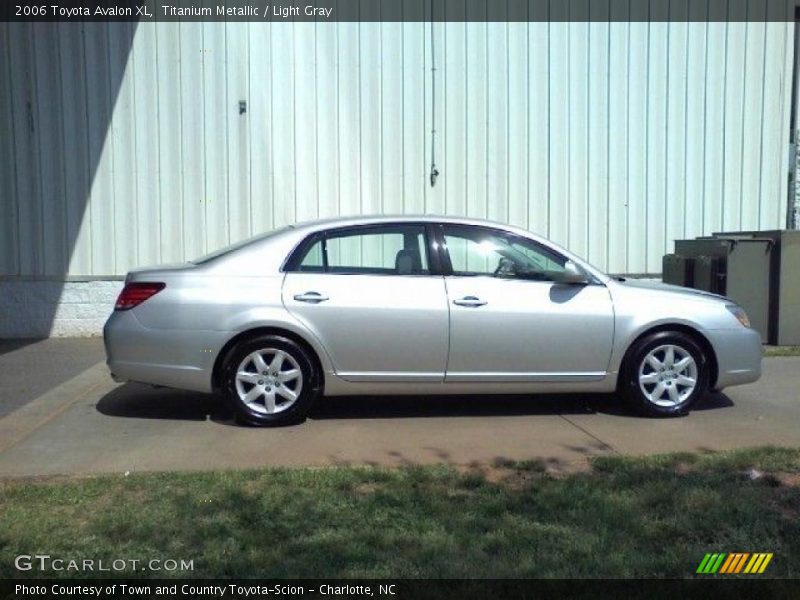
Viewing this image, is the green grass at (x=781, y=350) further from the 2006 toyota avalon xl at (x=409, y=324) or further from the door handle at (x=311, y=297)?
the door handle at (x=311, y=297)

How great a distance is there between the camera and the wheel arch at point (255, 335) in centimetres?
659

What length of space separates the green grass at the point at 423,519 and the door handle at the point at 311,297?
1.49 m

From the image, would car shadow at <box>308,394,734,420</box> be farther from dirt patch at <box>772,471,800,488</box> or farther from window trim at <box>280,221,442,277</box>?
dirt patch at <box>772,471,800,488</box>

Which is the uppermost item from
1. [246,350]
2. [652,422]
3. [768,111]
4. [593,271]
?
[768,111]

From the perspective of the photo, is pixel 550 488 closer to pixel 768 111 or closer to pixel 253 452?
pixel 253 452

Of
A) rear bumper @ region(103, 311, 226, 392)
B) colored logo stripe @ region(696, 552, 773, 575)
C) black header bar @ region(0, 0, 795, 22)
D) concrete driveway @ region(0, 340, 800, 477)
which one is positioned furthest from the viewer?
black header bar @ region(0, 0, 795, 22)

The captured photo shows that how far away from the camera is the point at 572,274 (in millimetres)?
6840

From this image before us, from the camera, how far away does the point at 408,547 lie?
171 inches

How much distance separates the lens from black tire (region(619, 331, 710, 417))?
273 inches

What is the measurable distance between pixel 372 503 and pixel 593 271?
2903mm

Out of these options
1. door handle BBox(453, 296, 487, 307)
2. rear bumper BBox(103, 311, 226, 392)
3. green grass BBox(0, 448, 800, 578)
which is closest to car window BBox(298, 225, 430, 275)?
door handle BBox(453, 296, 487, 307)

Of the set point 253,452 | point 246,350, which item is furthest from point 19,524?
point 246,350

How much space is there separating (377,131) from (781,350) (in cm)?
531

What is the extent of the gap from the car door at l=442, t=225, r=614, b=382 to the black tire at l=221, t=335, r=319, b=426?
1.06 m
